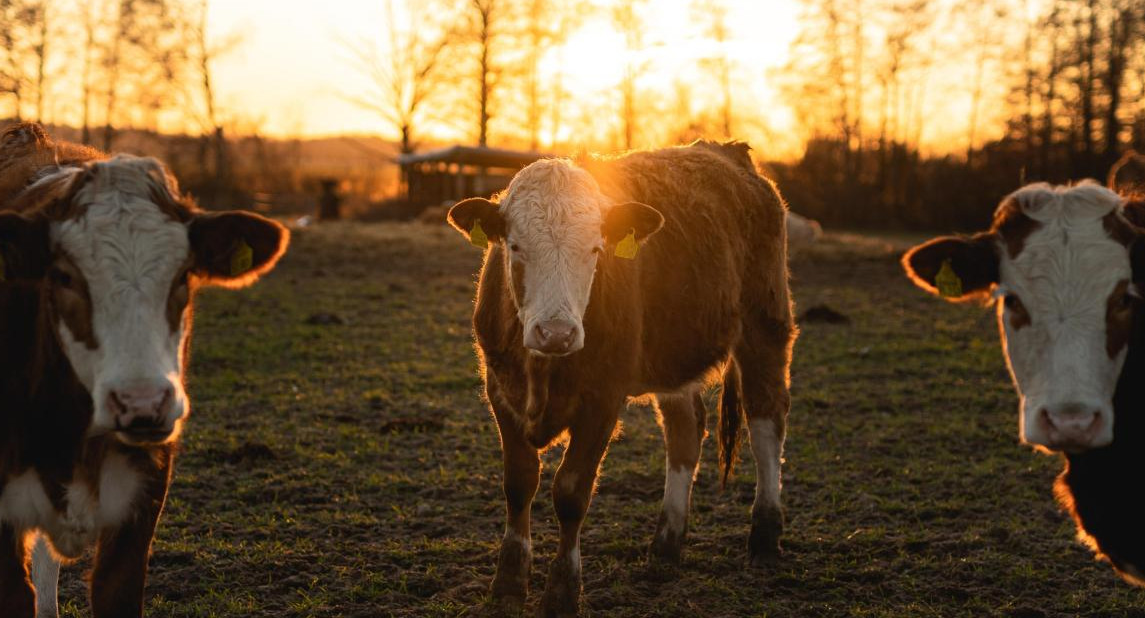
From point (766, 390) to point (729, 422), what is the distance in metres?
0.37

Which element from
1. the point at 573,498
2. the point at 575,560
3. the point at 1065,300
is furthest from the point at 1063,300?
the point at 575,560

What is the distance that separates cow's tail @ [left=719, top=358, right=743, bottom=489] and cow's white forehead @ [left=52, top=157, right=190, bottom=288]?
3685mm

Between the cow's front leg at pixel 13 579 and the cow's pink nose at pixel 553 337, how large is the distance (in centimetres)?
200

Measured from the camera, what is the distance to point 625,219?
4754mm

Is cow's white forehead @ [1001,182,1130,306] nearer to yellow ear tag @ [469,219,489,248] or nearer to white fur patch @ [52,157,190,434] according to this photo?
yellow ear tag @ [469,219,489,248]

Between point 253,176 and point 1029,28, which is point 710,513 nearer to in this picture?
point 1029,28

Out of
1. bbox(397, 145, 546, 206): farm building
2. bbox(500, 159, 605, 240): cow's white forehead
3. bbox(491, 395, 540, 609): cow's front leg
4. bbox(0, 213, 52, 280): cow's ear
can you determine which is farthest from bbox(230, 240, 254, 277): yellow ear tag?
A: bbox(397, 145, 546, 206): farm building

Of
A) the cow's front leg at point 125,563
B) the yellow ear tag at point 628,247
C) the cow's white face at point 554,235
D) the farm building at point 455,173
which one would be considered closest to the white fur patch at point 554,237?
the cow's white face at point 554,235

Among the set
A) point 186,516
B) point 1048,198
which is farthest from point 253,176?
point 1048,198

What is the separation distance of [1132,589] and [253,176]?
147 feet

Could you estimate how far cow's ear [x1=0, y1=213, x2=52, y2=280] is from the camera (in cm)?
310

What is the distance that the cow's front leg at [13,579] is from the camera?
3.34 meters

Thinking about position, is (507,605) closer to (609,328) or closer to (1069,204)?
(609,328)

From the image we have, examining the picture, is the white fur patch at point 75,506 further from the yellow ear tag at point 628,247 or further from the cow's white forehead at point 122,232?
the yellow ear tag at point 628,247
